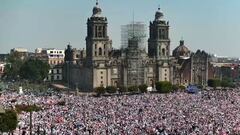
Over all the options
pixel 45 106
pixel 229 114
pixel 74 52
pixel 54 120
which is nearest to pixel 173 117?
pixel 229 114

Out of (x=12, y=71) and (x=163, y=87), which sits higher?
(x=12, y=71)

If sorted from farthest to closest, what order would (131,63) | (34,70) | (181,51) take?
(181,51), (34,70), (131,63)

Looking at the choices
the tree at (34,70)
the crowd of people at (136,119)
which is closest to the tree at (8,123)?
the crowd of people at (136,119)

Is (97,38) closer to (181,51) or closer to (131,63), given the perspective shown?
(131,63)

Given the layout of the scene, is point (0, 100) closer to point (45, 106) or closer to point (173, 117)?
point (45, 106)

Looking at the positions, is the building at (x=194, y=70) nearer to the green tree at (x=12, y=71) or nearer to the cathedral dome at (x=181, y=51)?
the cathedral dome at (x=181, y=51)

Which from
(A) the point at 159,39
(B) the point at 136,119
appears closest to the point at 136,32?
(A) the point at 159,39

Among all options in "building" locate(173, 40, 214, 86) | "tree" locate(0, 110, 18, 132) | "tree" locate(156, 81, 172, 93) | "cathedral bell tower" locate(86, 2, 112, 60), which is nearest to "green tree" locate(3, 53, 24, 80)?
"cathedral bell tower" locate(86, 2, 112, 60)
